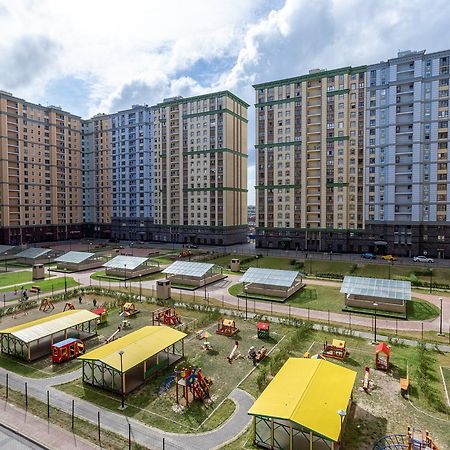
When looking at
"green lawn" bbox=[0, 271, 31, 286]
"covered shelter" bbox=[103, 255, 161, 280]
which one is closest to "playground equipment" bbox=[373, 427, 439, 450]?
"covered shelter" bbox=[103, 255, 161, 280]

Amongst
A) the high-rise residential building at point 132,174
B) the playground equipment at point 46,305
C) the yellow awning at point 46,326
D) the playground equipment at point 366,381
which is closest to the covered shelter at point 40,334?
the yellow awning at point 46,326

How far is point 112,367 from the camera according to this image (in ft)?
74.9

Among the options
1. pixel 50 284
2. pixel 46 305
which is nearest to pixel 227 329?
pixel 46 305

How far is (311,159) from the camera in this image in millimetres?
97250

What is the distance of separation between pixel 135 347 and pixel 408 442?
18135 millimetres

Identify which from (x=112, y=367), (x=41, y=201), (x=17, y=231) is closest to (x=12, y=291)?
(x=112, y=367)

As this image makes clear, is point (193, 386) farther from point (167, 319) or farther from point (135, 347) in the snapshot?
point (167, 319)

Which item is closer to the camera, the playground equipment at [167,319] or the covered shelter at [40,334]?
the covered shelter at [40,334]

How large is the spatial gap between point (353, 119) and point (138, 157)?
77851mm

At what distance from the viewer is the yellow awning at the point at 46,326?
2887 centimetres

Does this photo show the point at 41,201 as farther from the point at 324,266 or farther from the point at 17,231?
the point at 324,266

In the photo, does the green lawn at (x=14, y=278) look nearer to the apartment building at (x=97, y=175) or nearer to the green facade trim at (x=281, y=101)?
the apartment building at (x=97, y=175)

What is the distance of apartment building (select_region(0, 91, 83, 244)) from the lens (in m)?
112

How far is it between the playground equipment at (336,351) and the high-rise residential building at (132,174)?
338 ft
